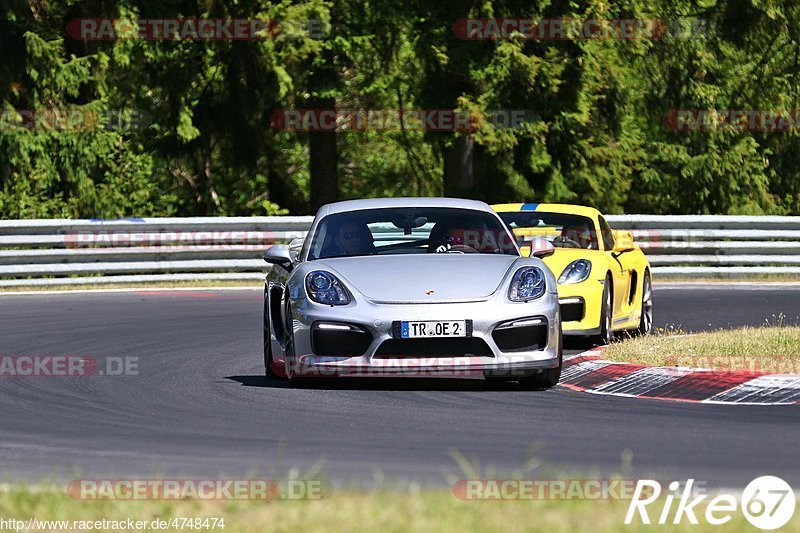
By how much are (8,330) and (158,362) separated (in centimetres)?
367

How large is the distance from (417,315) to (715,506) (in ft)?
13.9

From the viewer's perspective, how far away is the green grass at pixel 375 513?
566 centimetres

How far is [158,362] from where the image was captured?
42.4ft

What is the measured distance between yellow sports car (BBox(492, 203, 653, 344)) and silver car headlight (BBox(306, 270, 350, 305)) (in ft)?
9.80

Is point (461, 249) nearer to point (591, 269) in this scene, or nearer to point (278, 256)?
point (278, 256)

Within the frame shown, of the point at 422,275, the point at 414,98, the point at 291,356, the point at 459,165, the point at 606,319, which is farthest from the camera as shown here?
the point at 459,165

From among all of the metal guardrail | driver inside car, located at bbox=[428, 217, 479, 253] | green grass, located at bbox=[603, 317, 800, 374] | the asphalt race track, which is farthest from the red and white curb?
the metal guardrail

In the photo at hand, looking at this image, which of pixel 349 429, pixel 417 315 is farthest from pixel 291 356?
pixel 349 429

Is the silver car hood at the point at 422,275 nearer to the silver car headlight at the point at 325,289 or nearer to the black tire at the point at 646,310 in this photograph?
the silver car headlight at the point at 325,289

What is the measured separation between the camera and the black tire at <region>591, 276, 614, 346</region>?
1402 centimetres

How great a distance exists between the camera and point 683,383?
11.0m

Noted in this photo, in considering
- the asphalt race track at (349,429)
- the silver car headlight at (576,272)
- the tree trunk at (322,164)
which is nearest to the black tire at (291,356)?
the asphalt race track at (349,429)

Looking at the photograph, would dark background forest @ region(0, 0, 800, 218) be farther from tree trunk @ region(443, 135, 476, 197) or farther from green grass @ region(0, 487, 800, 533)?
green grass @ region(0, 487, 800, 533)

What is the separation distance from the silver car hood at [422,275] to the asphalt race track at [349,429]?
26.0 inches
